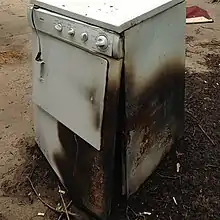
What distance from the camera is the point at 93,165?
6.89 ft

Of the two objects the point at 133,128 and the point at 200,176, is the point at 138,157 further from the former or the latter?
the point at 200,176

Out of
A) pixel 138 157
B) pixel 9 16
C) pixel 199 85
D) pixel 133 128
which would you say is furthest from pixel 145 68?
pixel 9 16

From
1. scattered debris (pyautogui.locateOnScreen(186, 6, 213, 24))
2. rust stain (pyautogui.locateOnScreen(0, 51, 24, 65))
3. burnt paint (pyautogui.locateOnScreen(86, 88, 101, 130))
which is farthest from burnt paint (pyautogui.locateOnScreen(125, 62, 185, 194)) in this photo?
scattered debris (pyautogui.locateOnScreen(186, 6, 213, 24))

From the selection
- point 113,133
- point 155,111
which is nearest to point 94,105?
point 113,133

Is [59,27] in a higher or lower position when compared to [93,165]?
higher

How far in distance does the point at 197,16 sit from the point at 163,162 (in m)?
2.61

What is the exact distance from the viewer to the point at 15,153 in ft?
8.88

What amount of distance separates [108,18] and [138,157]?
2.40 feet

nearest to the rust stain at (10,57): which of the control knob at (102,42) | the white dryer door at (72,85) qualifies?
the white dryer door at (72,85)

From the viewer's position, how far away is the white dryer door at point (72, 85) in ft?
6.25

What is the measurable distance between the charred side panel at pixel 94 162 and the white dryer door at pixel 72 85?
0.04 m

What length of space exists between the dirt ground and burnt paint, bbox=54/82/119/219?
0.52 feet

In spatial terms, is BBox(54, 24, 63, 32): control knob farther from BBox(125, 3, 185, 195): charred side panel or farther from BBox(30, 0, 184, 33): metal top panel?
BBox(125, 3, 185, 195): charred side panel

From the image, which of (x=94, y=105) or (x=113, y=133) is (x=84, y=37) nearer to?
(x=94, y=105)
